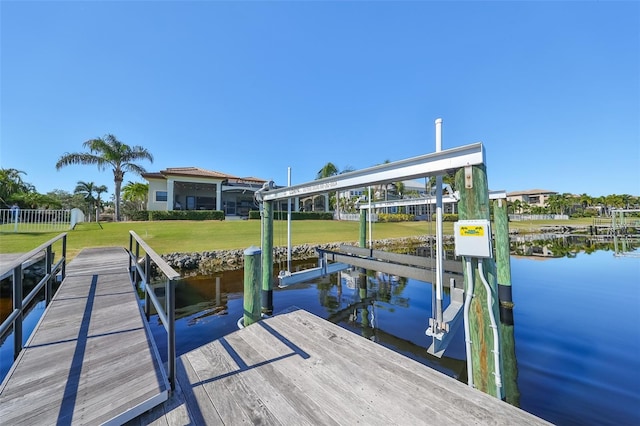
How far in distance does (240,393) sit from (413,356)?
2.95 metres

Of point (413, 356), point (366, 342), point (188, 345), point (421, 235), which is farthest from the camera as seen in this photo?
point (421, 235)

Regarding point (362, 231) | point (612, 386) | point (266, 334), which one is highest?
point (362, 231)

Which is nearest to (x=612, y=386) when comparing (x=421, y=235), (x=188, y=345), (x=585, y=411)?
(x=585, y=411)

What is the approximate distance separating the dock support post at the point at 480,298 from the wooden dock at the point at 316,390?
0.20 metres

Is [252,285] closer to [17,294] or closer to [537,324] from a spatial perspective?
[17,294]

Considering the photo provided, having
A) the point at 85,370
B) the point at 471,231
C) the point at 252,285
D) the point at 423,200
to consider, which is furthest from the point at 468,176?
the point at 423,200

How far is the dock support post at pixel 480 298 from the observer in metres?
2.49

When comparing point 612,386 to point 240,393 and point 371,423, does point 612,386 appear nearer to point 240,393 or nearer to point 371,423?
point 371,423

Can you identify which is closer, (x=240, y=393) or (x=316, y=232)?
(x=240, y=393)

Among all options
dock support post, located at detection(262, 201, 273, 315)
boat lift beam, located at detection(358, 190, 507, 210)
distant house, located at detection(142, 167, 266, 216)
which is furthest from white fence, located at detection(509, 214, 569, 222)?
dock support post, located at detection(262, 201, 273, 315)

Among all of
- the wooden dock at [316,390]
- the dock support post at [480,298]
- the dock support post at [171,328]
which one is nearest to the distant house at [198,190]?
the wooden dock at [316,390]

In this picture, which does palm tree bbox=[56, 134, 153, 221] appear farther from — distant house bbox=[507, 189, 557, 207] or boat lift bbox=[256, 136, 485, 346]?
distant house bbox=[507, 189, 557, 207]

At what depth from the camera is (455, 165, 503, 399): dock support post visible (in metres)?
2.49

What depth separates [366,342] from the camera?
136 inches
